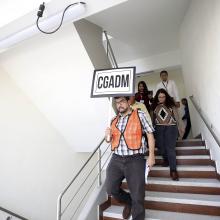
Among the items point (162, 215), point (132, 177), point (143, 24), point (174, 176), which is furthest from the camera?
point (143, 24)

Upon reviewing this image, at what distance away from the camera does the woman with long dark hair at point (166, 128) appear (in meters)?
3.03

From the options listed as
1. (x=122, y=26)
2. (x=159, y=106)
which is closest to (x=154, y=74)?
(x=122, y=26)

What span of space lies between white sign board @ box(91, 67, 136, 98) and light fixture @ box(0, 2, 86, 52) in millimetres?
659

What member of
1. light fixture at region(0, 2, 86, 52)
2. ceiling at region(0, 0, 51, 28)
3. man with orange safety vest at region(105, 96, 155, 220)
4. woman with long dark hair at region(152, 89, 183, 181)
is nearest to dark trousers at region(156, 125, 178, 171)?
woman with long dark hair at region(152, 89, 183, 181)

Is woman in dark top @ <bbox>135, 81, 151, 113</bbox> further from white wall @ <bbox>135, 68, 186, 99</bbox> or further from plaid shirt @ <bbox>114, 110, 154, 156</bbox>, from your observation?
white wall @ <bbox>135, 68, 186, 99</bbox>

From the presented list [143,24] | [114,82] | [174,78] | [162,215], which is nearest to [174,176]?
[162,215]

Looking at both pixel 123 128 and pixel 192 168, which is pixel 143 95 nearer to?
pixel 192 168

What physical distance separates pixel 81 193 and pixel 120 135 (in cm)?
334

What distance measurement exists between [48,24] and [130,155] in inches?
63.8

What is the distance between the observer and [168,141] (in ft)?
10.1

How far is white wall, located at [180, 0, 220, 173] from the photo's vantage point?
270cm

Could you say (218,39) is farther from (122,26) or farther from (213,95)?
(122,26)

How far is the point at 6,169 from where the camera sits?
3.65 metres

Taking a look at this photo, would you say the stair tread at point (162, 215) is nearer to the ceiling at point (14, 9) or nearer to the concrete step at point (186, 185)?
the concrete step at point (186, 185)
